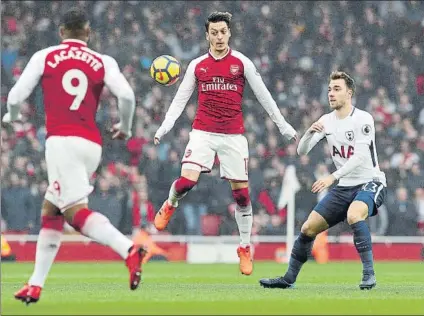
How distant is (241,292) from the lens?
11.8m

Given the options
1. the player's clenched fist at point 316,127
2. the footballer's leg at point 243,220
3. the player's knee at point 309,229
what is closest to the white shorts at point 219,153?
the footballer's leg at point 243,220

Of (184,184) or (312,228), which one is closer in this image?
(312,228)

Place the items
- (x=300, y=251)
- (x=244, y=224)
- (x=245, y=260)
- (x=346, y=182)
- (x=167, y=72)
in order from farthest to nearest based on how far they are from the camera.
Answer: (x=167, y=72), (x=244, y=224), (x=245, y=260), (x=346, y=182), (x=300, y=251)

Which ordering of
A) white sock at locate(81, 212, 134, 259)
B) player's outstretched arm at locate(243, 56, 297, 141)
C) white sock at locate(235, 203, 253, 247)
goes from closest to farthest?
white sock at locate(81, 212, 134, 259)
player's outstretched arm at locate(243, 56, 297, 141)
white sock at locate(235, 203, 253, 247)

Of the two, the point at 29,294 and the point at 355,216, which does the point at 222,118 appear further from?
the point at 29,294

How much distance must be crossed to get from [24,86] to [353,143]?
4236 mm

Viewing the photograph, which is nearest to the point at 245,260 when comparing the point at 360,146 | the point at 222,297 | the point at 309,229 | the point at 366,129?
the point at 309,229

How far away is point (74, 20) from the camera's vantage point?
9.88 metres

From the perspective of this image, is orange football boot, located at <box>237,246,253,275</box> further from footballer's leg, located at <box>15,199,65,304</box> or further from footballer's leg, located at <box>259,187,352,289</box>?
footballer's leg, located at <box>15,199,65,304</box>

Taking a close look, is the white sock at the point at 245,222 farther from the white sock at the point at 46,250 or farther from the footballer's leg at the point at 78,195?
the footballer's leg at the point at 78,195

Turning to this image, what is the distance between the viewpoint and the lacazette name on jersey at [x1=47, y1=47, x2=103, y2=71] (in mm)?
9844

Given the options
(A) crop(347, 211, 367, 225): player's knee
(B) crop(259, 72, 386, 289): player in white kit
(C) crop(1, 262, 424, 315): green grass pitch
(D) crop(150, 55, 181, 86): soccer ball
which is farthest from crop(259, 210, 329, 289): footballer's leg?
(D) crop(150, 55, 181, 86): soccer ball

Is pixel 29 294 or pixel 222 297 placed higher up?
pixel 29 294

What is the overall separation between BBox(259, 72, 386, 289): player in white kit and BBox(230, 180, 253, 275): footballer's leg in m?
0.84
